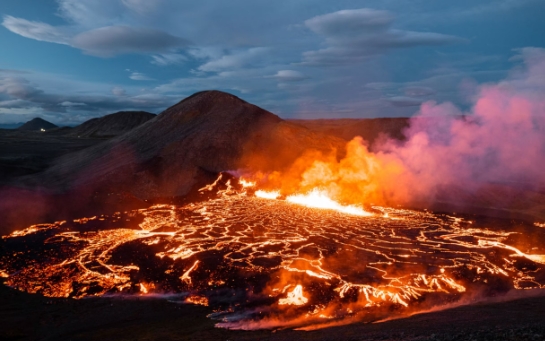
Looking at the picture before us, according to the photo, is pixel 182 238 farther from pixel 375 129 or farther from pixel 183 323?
pixel 375 129

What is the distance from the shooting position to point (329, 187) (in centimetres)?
4272

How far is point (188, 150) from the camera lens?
5109cm

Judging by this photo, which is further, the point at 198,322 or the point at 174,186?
the point at 174,186

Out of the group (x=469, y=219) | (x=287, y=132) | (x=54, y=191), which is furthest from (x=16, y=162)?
(x=469, y=219)

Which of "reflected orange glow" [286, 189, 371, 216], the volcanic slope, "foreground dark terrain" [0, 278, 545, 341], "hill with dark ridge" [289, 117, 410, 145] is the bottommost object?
"foreground dark terrain" [0, 278, 545, 341]

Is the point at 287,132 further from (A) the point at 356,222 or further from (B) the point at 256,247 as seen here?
(B) the point at 256,247

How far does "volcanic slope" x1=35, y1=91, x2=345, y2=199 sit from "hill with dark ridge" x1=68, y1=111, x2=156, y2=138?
9796 cm

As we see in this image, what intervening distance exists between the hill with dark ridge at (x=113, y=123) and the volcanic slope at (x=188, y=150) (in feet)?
321

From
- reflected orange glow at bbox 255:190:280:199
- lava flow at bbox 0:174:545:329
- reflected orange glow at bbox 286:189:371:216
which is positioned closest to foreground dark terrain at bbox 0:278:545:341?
lava flow at bbox 0:174:545:329

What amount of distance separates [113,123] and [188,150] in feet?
404

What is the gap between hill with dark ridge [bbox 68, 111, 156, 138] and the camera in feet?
502

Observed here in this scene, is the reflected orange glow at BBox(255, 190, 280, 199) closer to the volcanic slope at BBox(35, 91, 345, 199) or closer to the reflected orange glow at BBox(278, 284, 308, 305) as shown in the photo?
the volcanic slope at BBox(35, 91, 345, 199)

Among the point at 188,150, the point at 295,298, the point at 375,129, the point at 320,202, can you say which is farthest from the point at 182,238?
the point at 375,129

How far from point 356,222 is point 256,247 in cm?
1023
